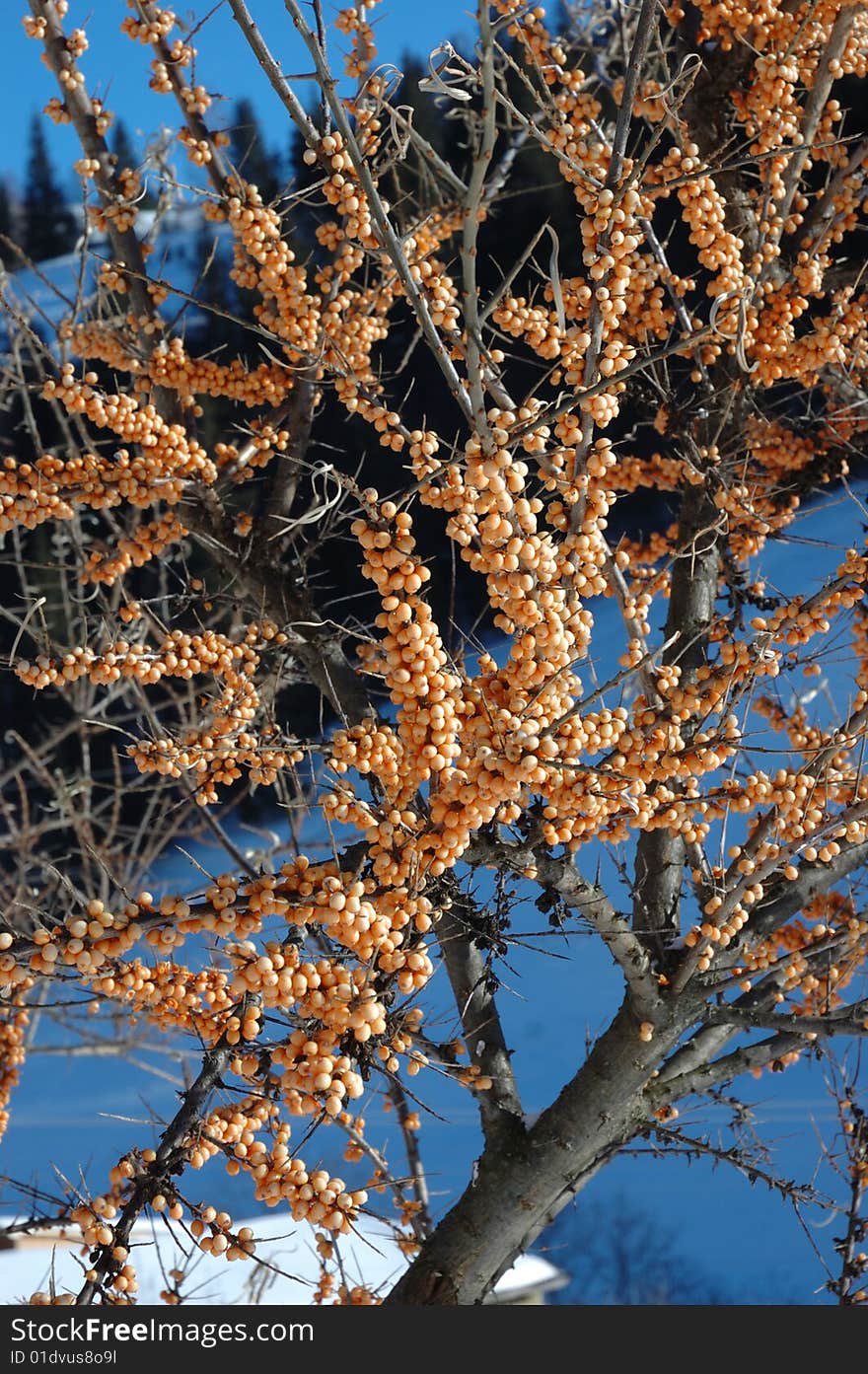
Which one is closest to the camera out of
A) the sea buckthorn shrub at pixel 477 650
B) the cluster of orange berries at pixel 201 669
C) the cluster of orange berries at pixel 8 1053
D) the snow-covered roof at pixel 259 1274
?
the sea buckthorn shrub at pixel 477 650

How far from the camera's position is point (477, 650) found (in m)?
2.98

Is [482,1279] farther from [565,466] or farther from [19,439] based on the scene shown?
[19,439]

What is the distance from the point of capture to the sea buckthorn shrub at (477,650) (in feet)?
7.61

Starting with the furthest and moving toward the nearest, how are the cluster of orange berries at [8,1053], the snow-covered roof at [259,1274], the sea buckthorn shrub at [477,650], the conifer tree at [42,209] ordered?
the conifer tree at [42,209] → the snow-covered roof at [259,1274] → the cluster of orange berries at [8,1053] → the sea buckthorn shrub at [477,650]

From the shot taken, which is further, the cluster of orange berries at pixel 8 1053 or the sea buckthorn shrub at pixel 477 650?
the cluster of orange berries at pixel 8 1053

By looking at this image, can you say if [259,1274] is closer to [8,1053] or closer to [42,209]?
[8,1053]

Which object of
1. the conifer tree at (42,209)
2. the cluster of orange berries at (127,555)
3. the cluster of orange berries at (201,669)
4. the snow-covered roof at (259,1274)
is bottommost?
the snow-covered roof at (259,1274)

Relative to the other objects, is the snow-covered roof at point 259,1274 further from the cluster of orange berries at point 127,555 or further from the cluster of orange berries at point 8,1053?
the cluster of orange berries at point 127,555

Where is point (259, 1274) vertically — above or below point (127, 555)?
below

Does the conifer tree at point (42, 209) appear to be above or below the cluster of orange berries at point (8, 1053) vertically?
above

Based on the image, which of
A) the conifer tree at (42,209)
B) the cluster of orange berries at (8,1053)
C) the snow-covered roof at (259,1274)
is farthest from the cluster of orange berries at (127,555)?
the conifer tree at (42,209)

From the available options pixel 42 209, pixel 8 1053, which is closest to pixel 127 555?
pixel 8 1053
